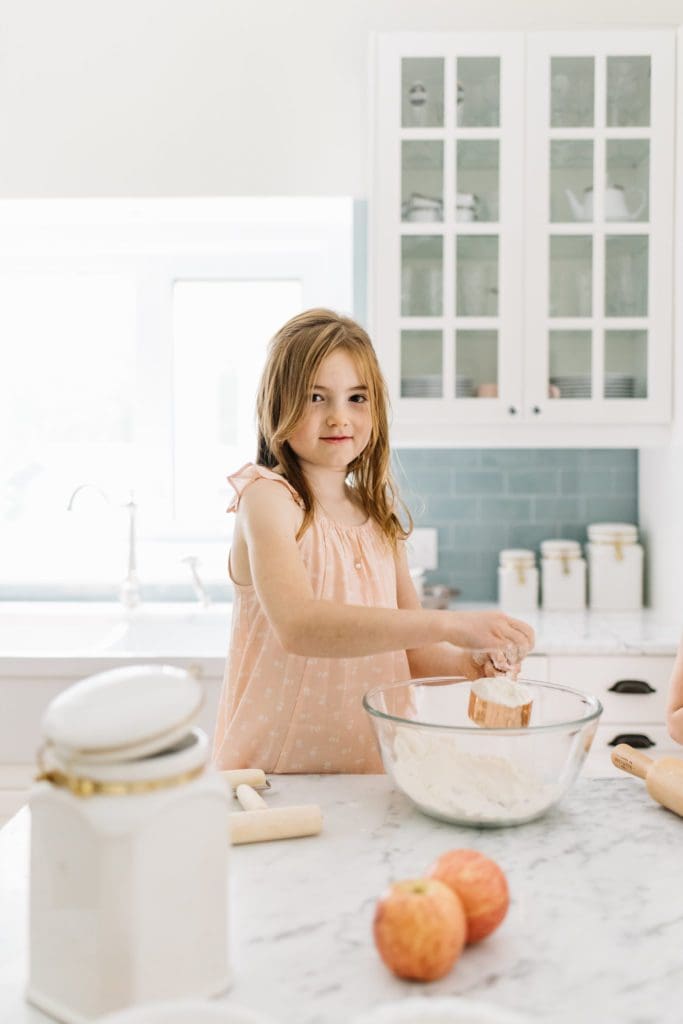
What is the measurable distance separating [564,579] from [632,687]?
1.77 feet

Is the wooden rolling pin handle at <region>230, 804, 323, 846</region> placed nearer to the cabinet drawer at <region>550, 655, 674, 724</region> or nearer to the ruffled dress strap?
the ruffled dress strap

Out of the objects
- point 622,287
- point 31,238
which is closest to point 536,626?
point 622,287

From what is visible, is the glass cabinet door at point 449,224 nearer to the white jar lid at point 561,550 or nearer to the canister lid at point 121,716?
the white jar lid at point 561,550

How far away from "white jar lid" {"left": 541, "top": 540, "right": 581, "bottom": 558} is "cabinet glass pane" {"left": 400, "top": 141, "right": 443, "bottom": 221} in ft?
3.23

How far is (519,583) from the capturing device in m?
2.88

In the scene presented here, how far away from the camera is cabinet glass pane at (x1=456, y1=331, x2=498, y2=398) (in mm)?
2666

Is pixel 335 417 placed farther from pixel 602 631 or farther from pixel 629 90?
pixel 629 90

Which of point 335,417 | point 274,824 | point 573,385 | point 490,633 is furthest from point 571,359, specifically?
point 274,824

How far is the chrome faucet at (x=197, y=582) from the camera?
2846mm

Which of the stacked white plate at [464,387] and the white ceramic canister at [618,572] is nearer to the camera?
the stacked white plate at [464,387]

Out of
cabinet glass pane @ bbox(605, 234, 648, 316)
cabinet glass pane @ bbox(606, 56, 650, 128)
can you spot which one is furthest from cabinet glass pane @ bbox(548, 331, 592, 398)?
cabinet glass pane @ bbox(606, 56, 650, 128)

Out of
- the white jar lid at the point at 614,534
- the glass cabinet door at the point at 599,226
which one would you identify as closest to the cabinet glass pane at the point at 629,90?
the glass cabinet door at the point at 599,226

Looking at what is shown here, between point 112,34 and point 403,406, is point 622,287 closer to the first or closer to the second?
point 403,406

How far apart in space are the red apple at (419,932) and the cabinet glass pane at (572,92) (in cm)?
235
